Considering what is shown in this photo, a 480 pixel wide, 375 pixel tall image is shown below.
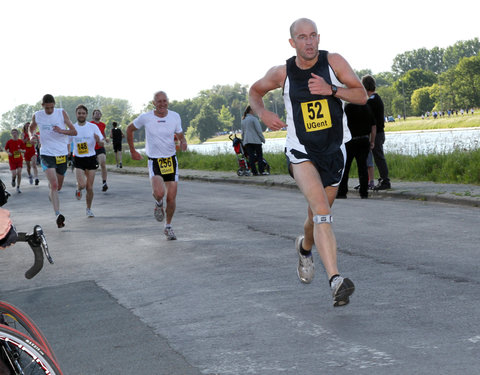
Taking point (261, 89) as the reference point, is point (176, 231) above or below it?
below

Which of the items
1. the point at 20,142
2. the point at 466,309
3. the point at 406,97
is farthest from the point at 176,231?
the point at 406,97

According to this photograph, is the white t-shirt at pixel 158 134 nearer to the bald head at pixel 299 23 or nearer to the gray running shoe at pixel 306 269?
the gray running shoe at pixel 306 269

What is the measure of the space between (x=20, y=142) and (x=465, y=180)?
53.0ft

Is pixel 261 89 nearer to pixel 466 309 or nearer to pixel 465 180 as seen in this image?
pixel 466 309

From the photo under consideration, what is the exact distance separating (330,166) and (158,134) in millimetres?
4764

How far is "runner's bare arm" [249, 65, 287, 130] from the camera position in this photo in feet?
19.5

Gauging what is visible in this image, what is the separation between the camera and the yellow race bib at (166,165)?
10164 mm

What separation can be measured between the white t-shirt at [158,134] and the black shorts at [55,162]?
3102mm

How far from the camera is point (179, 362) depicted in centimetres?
445

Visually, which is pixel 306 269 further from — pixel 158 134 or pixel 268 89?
pixel 158 134

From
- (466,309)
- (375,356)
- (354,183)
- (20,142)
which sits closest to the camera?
(375,356)

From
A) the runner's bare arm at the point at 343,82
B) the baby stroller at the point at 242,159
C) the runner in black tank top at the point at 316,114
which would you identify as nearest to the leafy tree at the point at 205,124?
the baby stroller at the point at 242,159

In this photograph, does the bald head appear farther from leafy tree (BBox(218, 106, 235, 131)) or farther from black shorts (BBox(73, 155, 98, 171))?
leafy tree (BBox(218, 106, 235, 131))

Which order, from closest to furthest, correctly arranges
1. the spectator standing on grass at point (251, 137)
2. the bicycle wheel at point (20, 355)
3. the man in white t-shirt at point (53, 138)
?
the bicycle wheel at point (20, 355), the man in white t-shirt at point (53, 138), the spectator standing on grass at point (251, 137)
